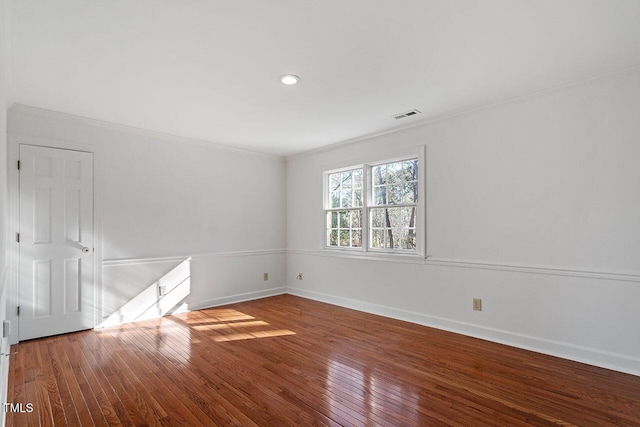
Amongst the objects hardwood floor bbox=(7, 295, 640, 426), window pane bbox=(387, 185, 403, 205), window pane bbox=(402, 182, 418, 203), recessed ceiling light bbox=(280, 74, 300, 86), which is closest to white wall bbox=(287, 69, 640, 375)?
window pane bbox=(402, 182, 418, 203)

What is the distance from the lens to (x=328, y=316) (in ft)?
14.3

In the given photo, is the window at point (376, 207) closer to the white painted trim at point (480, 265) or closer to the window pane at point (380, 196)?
the window pane at point (380, 196)

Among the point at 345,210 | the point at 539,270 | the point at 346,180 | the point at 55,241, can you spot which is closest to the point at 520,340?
the point at 539,270

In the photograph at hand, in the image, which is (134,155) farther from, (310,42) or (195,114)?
(310,42)

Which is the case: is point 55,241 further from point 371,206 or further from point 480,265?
point 480,265

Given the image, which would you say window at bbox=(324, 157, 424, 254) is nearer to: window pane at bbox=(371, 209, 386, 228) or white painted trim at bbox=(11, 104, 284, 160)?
window pane at bbox=(371, 209, 386, 228)

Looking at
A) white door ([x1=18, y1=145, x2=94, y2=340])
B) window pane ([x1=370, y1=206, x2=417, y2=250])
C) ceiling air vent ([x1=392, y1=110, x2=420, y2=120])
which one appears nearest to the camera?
white door ([x1=18, y1=145, x2=94, y2=340])

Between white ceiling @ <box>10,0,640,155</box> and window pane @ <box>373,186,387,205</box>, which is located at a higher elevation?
white ceiling @ <box>10,0,640,155</box>

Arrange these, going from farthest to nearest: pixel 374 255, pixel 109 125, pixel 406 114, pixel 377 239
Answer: pixel 377 239
pixel 374 255
pixel 109 125
pixel 406 114

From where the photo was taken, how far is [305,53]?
2434 mm

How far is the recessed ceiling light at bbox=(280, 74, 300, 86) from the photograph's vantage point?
2.78 metres

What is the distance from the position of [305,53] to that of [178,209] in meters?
3.07

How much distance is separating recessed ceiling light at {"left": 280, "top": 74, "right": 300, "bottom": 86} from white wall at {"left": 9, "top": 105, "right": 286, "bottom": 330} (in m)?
2.39

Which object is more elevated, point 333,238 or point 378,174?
point 378,174
